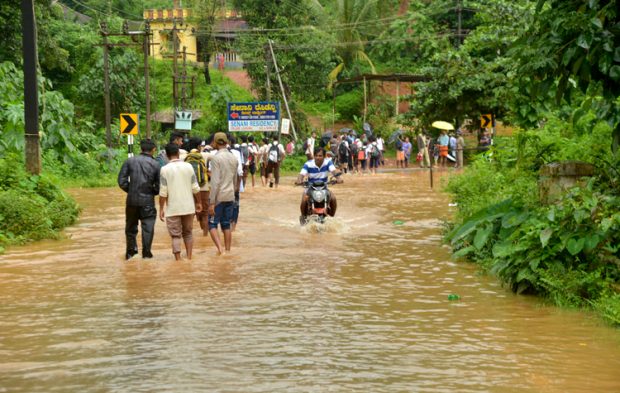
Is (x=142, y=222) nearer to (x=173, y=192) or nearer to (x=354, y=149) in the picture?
(x=173, y=192)

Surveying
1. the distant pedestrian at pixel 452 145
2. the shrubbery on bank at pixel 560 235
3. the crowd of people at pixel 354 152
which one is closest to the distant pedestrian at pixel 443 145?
the distant pedestrian at pixel 452 145

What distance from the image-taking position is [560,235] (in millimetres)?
9914

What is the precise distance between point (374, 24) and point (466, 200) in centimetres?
4283

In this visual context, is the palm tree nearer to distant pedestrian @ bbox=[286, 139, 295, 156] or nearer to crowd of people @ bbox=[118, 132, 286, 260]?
distant pedestrian @ bbox=[286, 139, 295, 156]

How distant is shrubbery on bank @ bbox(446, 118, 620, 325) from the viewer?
9453mm

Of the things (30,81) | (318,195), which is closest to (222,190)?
(318,195)

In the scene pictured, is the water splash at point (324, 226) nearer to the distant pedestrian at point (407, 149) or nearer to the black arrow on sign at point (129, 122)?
the black arrow on sign at point (129, 122)

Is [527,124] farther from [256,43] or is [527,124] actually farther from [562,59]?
[256,43]

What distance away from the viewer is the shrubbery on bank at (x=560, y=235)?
31.0ft

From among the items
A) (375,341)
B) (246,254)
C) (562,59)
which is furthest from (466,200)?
(375,341)

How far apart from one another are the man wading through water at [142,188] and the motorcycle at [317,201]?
13.3 ft

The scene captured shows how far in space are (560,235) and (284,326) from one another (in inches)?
129

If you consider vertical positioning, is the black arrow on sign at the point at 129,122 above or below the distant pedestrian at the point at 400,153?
above

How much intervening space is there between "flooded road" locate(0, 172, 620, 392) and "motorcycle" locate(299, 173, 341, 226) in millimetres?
1481
